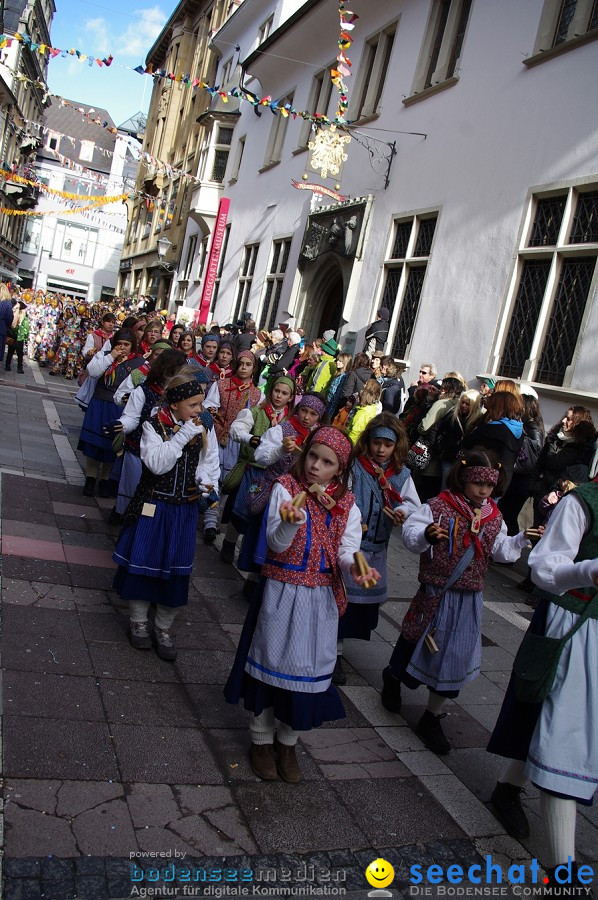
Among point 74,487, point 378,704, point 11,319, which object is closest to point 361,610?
point 378,704

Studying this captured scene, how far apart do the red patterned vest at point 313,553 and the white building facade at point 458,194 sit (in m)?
5.80

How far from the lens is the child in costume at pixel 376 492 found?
4871 millimetres


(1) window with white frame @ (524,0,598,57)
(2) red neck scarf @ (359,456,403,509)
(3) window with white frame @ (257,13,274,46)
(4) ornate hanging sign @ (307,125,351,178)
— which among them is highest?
(3) window with white frame @ (257,13,274,46)

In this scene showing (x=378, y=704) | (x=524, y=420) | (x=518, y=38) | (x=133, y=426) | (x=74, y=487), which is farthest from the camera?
(x=518, y=38)

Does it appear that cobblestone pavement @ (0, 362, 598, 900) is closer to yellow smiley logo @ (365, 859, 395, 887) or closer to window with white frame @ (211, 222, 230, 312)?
yellow smiley logo @ (365, 859, 395, 887)

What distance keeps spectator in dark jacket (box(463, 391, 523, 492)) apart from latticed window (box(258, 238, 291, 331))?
12.5 meters

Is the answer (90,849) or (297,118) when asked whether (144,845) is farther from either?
(297,118)

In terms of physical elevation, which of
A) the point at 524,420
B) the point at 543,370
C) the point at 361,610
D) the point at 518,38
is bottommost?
→ the point at 361,610

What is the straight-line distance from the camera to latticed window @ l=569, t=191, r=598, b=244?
9.21m

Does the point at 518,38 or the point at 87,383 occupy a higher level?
the point at 518,38

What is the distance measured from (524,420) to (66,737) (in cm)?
596

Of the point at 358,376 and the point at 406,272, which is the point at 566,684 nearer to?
the point at 358,376

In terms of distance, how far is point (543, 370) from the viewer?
31.9 ft

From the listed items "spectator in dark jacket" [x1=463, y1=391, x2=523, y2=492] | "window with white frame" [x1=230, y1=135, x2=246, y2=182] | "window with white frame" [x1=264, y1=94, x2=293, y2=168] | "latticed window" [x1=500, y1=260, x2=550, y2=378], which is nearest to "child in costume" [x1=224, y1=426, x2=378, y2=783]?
"spectator in dark jacket" [x1=463, y1=391, x2=523, y2=492]
